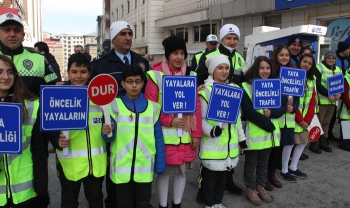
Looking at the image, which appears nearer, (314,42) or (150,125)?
(150,125)

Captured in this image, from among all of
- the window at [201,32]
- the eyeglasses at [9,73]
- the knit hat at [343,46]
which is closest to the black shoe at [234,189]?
the eyeglasses at [9,73]

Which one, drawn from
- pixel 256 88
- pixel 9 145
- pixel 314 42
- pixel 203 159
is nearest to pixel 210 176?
pixel 203 159

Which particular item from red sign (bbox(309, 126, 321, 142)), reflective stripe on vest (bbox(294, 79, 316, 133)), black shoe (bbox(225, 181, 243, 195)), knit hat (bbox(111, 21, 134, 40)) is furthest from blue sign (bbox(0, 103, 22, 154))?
red sign (bbox(309, 126, 321, 142))

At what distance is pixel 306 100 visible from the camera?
4.63 m

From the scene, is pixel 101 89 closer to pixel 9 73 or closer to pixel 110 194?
pixel 9 73

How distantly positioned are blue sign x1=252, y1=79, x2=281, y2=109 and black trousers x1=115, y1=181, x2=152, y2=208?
1.76m

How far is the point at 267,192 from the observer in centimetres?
412

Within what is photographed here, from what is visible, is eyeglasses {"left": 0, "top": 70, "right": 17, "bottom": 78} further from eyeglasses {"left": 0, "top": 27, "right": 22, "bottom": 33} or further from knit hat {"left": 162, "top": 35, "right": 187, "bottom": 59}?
knit hat {"left": 162, "top": 35, "right": 187, "bottom": 59}

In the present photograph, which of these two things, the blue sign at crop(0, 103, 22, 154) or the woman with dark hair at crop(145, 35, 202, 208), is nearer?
the blue sign at crop(0, 103, 22, 154)

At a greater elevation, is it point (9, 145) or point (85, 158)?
point (9, 145)

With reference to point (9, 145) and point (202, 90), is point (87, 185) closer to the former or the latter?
point (9, 145)

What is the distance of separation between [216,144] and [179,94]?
0.78 meters

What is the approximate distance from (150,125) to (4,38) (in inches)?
70.8

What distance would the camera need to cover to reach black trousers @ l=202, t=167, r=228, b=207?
11.2 ft
